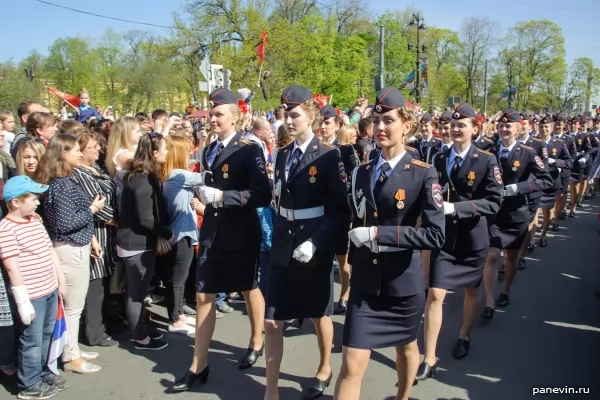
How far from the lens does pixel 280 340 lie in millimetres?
3623

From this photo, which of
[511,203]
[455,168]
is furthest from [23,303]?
[511,203]

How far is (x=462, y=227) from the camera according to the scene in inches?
174

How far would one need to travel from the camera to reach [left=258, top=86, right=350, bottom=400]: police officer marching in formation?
3.58m

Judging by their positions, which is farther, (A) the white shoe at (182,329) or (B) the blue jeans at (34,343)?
(A) the white shoe at (182,329)

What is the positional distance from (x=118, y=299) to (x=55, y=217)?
1.36m

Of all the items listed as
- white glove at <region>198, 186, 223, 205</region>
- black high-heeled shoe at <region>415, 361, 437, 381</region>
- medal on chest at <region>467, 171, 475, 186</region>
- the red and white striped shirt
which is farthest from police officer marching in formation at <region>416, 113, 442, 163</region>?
the red and white striped shirt

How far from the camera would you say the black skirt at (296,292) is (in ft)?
11.8

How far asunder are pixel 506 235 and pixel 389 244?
3.26 m

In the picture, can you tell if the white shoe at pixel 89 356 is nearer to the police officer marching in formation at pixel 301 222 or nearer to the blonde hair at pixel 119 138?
the blonde hair at pixel 119 138

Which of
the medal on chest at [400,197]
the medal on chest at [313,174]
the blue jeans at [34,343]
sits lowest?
the blue jeans at [34,343]

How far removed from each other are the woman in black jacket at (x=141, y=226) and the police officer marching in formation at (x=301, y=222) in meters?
1.61

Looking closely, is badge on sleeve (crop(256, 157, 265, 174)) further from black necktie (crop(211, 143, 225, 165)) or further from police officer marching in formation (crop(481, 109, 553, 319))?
police officer marching in formation (crop(481, 109, 553, 319))

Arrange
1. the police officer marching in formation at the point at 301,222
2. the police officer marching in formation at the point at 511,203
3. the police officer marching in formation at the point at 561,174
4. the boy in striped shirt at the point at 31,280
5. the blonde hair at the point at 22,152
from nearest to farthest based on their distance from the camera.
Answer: the police officer marching in formation at the point at 301,222
the boy in striped shirt at the point at 31,280
the blonde hair at the point at 22,152
the police officer marching in formation at the point at 511,203
the police officer marching in formation at the point at 561,174

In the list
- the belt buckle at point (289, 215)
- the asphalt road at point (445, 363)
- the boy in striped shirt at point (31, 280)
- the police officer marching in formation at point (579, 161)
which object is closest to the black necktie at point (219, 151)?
the belt buckle at point (289, 215)
